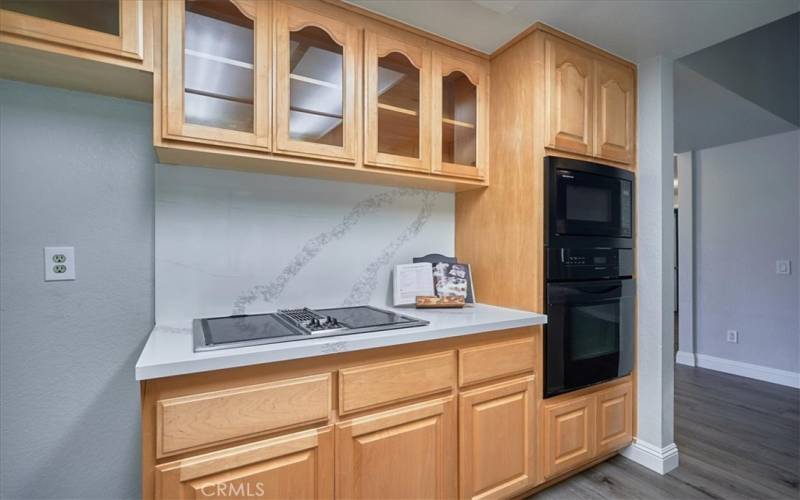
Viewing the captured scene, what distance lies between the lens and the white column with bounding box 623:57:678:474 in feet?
6.59

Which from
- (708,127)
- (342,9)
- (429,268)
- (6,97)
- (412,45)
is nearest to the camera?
(6,97)

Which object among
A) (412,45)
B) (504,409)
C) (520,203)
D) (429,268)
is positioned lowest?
(504,409)

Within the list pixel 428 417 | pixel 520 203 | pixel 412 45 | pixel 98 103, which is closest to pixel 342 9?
pixel 412 45

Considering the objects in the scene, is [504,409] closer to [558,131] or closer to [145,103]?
[558,131]

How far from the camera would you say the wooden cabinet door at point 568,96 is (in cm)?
178

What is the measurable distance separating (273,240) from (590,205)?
5.16ft

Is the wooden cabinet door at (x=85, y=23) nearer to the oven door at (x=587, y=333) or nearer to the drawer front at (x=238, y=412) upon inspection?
the drawer front at (x=238, y=412)

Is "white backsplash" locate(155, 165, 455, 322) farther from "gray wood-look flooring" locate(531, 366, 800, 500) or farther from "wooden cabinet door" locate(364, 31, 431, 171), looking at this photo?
"gray wood-look flooring" locate(531, 366, 800, 500)

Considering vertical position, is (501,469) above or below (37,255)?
below

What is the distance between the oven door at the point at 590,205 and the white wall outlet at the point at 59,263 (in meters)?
1.99

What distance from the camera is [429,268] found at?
1.97 metres

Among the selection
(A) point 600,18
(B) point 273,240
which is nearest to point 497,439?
(B) point 273,240

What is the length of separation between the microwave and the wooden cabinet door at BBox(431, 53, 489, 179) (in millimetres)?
379

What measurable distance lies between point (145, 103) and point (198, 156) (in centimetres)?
34
